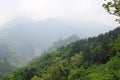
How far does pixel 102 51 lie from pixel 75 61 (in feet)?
80.3

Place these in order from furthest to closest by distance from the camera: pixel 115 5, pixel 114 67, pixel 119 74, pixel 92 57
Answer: pixel 92 57 → pixel 114 67 → pixel 119 74 → pixel 115 5

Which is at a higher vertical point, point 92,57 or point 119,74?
point 92,57

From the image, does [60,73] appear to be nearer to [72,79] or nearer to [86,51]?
[72,79]

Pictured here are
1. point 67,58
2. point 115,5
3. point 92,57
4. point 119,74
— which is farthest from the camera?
point 67,58

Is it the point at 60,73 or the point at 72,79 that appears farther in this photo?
the point at 60,73

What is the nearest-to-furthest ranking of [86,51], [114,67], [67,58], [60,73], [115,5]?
[115,5]
[114,67]
[60,73]
[86,51]
[67,58]

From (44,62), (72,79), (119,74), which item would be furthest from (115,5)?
(44,62)

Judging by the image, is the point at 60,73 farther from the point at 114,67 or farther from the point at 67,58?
the point at 67,58

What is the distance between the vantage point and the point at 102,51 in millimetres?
123875

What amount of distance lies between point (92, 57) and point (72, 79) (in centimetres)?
2867

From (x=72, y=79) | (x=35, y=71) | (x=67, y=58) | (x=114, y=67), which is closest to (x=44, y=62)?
(x=67, y=58)

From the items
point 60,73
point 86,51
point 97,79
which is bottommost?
point 97,79

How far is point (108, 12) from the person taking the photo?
92.0ft

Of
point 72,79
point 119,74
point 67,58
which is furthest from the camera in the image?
point 67,58
